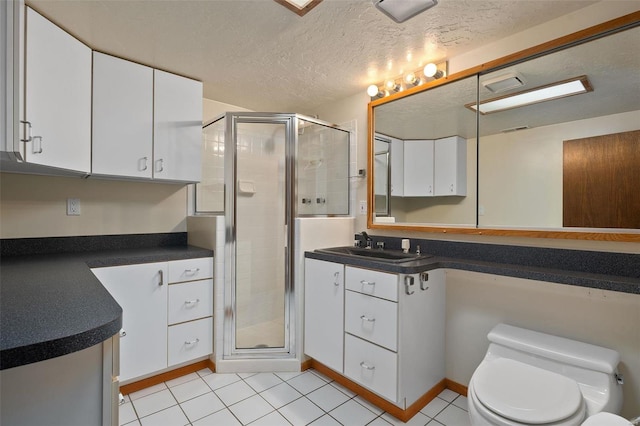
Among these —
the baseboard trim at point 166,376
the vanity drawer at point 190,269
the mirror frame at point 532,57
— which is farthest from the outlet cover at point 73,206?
the mirror frame at point 532,57

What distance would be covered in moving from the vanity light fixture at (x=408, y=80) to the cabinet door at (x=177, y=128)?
53.4 inches

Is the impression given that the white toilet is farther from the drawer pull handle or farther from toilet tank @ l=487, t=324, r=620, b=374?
the drawer pull handle

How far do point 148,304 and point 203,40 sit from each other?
65.5 inches

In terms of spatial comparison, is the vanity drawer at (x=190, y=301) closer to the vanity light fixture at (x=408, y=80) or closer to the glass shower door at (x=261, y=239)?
the glass shower door at (x=261, y=239)

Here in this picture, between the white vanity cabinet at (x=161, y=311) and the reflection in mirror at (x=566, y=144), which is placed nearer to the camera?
the reflection in mirror at (x=566, y=144)

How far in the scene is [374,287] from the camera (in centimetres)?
182

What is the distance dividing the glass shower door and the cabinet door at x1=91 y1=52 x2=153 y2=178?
2.03ft

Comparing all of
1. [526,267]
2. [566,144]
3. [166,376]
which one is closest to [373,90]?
[566,144]

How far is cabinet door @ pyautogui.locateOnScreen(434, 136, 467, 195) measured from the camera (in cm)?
204

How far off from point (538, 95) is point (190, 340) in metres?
2.64

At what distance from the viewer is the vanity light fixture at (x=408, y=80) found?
2082mm

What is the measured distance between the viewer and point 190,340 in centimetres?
217

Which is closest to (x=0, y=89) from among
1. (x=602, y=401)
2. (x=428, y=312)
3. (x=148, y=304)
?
(x=148, y=304)

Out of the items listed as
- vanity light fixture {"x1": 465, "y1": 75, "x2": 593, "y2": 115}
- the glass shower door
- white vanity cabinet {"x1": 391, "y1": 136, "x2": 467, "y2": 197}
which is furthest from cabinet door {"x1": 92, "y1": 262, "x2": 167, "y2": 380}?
vanity light fixture {"x1": 465, "y1": 75, "x2": 593, "y2": 115}
